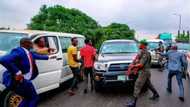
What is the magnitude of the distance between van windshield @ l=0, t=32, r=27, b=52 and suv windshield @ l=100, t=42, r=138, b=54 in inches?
169

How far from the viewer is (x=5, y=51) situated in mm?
9047

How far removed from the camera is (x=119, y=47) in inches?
529

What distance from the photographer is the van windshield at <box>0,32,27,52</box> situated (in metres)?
9.31

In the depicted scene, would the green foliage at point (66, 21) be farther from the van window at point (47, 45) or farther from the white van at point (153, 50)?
the van window at point (47, 45)

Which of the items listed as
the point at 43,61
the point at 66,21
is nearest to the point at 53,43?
the point at 43,61

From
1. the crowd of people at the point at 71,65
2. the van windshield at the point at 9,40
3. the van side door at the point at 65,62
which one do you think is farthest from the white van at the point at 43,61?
the van side door at the point at 65,62

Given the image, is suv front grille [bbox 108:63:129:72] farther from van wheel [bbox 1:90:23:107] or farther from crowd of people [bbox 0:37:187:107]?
van wheel [bbox 1:90:23:107]

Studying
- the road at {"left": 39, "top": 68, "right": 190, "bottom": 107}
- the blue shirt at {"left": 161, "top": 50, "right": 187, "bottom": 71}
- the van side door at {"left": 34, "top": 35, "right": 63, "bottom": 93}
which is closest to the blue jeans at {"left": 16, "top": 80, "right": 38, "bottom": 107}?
the van side door at {"left": 34, "top": 35, "right": 63, "bottom": 93}

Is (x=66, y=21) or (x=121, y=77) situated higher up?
(x=66, y=21)

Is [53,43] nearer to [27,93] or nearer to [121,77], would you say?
[121,77]

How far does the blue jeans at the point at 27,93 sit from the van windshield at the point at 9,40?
2.50 meters

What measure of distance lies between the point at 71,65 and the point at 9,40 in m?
2.77

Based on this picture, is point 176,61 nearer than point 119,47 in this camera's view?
Yes

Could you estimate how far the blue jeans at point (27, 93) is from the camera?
270 inches
